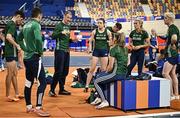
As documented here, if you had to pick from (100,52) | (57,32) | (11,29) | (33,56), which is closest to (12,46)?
(11,29)

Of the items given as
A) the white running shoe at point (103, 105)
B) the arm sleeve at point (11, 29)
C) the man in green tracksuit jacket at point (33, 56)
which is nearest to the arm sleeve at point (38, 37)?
the man in green tracksuit jacket at point (33, 56)

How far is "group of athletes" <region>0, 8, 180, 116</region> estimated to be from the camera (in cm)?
571

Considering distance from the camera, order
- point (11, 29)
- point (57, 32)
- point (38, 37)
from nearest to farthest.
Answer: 1. point (38, 37)
2. point (11, 29)
3. point (57, 32)

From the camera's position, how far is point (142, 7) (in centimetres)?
2628

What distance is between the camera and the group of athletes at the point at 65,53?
5.71 metres

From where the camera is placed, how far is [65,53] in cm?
756

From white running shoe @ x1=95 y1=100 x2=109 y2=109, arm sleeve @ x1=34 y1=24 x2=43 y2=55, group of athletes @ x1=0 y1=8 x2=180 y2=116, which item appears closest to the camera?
arm sleeve @ x1=34 y1=24 x2=43 y2=55

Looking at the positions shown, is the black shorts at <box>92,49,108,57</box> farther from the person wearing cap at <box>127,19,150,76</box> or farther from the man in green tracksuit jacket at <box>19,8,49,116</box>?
the man in green tracksuit jacket at <box>19,8,49,116</box>

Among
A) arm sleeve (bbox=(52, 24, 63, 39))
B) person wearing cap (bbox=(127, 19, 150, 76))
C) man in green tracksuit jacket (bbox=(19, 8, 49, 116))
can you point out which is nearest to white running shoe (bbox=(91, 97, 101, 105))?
man in green tracksuit jacket (bbox=(19, 8, 49, 116))

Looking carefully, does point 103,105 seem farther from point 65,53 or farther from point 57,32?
point 57,32

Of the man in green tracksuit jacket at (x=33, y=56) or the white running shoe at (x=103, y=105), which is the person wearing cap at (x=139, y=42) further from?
the man in green tracksuit jacket at (x=33, y=56)

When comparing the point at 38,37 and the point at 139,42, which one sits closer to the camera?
the point at 38,37

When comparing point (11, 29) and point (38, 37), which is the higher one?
point (11, 29)

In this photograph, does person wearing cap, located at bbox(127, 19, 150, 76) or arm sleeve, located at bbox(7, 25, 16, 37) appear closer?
arm sleeve, located at bbox(7, 25, 16, 37)
